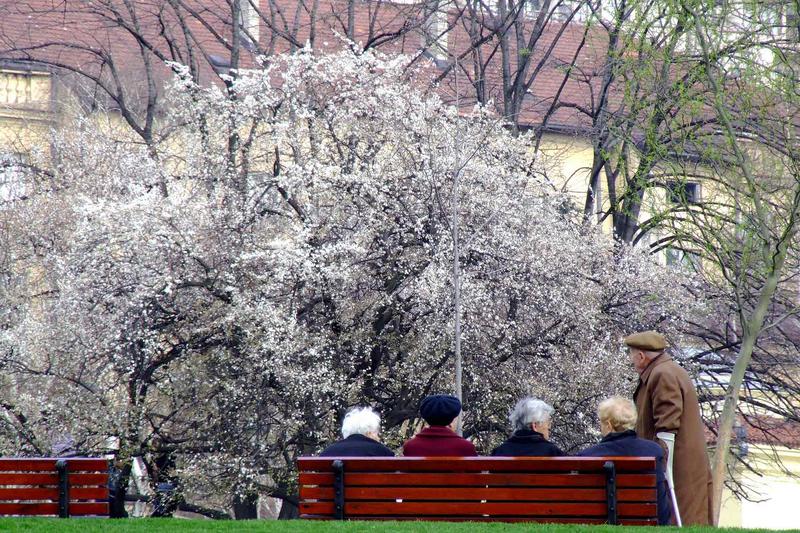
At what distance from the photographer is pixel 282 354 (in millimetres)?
13281

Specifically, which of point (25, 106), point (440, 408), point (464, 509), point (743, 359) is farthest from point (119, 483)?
point (25, 106)

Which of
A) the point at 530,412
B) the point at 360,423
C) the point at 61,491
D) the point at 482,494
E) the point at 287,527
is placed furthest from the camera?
the point at 61,491

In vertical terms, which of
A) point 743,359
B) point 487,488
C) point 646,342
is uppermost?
point 646,342

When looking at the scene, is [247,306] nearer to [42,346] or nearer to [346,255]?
[346,255]

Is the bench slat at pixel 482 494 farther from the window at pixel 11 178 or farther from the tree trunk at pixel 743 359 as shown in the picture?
the window at pixel 11 178

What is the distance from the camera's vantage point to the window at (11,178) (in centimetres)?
2230

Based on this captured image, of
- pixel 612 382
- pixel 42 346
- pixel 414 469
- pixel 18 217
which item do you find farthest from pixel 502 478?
pixel 18 217

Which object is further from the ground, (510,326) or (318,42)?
(318,42)

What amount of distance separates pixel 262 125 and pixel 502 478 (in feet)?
30.4

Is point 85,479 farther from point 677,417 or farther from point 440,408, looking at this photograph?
point 677,417

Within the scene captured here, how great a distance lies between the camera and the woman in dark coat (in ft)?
25.3

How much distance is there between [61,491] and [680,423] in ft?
14.1

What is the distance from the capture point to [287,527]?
773 centimetres

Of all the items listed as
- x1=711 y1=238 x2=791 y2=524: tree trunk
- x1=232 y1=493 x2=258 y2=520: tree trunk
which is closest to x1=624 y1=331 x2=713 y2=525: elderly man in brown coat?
x1=711 y1=238 x2=791 y2=524: tree trunk
